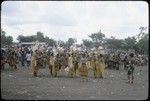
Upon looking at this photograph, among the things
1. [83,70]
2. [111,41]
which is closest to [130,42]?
[111,41]

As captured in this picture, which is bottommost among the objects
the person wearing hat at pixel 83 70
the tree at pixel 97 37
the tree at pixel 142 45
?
the person wearing hat at pixel 83 70

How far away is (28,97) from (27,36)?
252 ft

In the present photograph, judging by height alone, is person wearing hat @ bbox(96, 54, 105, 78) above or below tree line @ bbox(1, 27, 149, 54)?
below

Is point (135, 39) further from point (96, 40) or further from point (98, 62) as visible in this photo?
point (98, 62)

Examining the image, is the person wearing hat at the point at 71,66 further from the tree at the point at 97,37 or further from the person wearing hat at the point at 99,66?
the tree at the point at 97,37

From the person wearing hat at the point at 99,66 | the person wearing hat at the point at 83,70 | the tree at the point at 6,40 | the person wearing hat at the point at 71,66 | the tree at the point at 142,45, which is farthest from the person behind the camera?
the tree at the point at 6,40

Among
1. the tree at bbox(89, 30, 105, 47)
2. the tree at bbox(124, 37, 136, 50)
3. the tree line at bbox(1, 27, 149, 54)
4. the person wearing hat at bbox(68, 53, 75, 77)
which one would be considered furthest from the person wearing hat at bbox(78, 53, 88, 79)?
the tree at bbox(89, 30, 105, 47)

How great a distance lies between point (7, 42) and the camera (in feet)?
232

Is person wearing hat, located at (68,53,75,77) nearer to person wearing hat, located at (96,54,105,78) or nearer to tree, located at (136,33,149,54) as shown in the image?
person wearing hat, located at (96,54,105,78)

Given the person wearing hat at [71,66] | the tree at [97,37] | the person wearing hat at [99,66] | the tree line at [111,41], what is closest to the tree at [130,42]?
the tree line at [111,41]

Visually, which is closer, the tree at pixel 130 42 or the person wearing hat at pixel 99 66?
the person wearing hat at pixel 99 66

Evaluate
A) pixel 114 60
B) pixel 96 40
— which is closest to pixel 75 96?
pixel 114 60

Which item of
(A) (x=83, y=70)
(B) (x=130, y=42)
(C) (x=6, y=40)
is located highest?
(C) (x=6, y=40)

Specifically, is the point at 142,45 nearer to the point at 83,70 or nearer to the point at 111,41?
the point at 111,41
